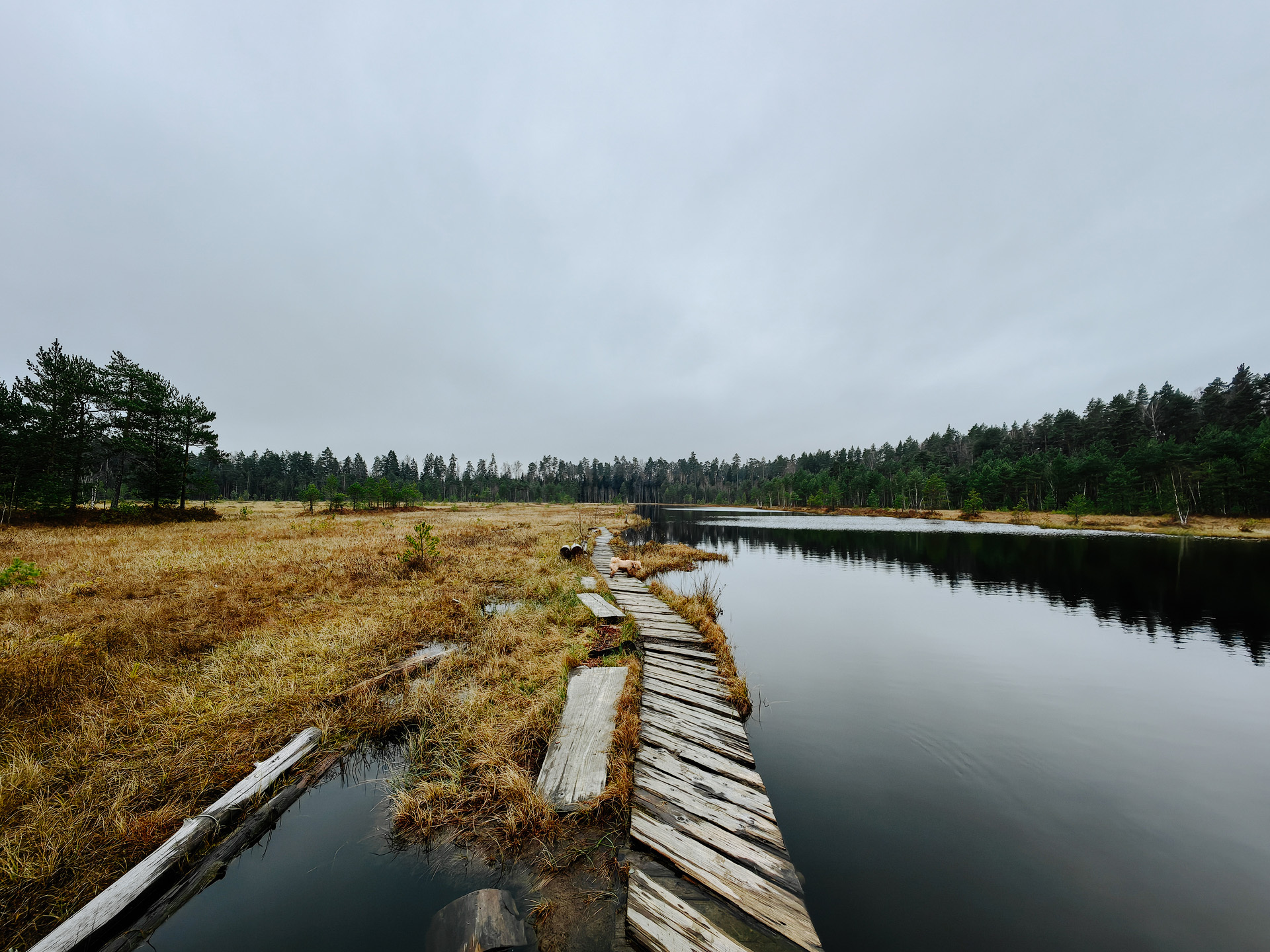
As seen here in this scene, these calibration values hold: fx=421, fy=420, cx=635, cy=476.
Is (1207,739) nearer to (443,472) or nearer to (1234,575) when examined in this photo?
(1234,575)

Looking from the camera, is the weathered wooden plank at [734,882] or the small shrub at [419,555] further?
the small shrub at [419,555]

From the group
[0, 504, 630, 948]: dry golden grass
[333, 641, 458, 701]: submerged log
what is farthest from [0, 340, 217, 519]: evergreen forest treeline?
[333, 641, 458, 701]: submerged log

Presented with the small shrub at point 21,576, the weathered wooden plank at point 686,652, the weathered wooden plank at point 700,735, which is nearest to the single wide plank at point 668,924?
the weathered wooden plank at point 700,735

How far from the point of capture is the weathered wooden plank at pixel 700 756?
5289 mm

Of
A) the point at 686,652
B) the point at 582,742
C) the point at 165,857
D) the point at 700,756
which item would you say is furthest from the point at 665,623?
the point at 165,857

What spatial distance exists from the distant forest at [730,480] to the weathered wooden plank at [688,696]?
4118 centimetres

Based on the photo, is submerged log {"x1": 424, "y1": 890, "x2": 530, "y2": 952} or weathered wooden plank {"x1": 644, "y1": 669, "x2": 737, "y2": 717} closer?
submerged log {"x1": 424, "y1": 890, "x2": 530, "y2": 952}

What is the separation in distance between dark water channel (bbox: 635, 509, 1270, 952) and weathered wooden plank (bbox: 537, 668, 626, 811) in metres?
2.41

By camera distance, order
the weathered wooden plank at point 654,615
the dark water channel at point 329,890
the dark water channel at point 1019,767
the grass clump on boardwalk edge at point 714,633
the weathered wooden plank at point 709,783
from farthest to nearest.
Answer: the weathered wooden plank at point 654,615, the grass clump on boardwalk edge at point 714,633, the weathered wooden plank at point 709,783, the dark water channel at point 1019,767, the dark water channel at point 329,890

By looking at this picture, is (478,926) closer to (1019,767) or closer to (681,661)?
(681,661)

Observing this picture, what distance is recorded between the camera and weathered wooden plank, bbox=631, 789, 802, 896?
12.8 ft

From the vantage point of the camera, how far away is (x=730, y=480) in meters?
178

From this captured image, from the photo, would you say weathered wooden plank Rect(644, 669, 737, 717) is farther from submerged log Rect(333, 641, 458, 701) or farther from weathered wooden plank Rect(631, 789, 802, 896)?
submerged log Rect(333, 641, 458, 701)

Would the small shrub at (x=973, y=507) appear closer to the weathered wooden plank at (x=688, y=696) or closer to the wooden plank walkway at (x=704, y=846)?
the weathered wooden plank at (x=688, y=696)
